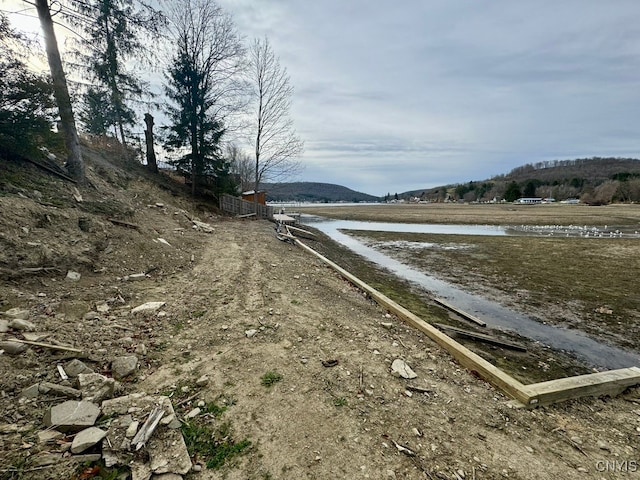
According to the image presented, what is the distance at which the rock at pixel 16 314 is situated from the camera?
3621mm

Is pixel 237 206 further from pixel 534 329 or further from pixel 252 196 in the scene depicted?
pixel 534 329

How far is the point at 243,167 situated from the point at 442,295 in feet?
133

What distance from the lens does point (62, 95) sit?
22.5ft

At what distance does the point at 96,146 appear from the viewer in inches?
652

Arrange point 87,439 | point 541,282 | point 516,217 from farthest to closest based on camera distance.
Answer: point 516,217, point 541,282, point 87,439

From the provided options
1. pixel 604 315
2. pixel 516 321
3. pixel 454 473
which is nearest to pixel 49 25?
pixel 454 473

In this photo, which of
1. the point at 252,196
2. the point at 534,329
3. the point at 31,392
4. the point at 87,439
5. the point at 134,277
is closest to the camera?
the point at 87,439

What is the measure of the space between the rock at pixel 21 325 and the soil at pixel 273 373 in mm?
90

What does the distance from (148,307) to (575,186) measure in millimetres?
142082

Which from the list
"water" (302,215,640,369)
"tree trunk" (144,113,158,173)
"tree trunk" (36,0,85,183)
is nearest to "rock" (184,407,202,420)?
"water" (302,215,640,369)

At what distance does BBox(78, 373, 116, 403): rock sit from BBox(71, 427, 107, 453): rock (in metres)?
0.45

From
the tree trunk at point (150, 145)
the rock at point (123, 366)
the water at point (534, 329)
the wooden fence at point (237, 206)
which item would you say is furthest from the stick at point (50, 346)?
the wooden fence at point (237, 206)

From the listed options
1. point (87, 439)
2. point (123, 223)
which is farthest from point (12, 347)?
point (123, 223)

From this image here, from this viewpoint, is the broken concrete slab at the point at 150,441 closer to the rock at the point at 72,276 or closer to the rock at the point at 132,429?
the rock at the point at 132,429
